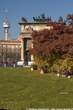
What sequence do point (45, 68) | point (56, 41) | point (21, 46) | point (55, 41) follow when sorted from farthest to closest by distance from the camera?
point (21, 46) < point (45, 68) < point (55, 41) < point (56, 41)

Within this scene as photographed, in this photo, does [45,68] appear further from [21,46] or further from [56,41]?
[21,46]

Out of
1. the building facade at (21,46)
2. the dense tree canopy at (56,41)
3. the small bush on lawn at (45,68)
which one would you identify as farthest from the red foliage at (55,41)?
the building facade at (21,46)

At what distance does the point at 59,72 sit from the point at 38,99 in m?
30.1

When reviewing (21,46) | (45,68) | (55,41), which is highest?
(55,41)

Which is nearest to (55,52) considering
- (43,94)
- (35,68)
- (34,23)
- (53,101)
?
(35,68)

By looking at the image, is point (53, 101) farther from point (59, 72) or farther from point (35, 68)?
point (35, 68)

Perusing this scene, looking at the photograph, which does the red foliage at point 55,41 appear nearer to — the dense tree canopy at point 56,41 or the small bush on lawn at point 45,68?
the dense tree canopy at point 56,41

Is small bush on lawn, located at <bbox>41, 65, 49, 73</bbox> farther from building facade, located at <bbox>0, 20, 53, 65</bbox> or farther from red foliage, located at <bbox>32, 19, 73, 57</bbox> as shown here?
building facade, located at <bbox>0, 20, 53, 65</bbox>

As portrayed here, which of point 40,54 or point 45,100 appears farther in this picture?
point 40,54

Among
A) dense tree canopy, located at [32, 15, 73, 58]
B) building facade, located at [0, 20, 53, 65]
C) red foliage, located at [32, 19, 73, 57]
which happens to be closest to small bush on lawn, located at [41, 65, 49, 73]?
dense tree canopy, located at [32, 15, 73, 58]

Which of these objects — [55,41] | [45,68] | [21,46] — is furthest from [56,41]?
[21,46]

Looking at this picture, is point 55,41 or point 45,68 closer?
point 55,41

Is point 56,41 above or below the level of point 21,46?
above

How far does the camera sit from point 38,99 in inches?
859
